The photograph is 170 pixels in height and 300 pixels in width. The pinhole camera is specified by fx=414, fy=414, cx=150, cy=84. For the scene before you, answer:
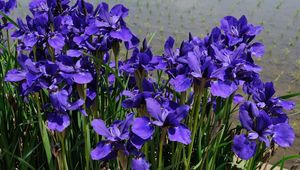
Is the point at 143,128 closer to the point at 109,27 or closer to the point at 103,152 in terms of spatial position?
the point at 103,152

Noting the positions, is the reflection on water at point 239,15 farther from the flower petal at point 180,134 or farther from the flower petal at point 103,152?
the flower petal at point 103,152

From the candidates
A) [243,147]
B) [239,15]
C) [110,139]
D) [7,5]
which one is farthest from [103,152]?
[239,15]

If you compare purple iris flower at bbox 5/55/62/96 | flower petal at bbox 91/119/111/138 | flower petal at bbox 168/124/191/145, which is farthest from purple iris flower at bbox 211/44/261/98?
purple iris flower at bbox 5/55/62/96

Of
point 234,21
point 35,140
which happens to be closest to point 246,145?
point 234,21

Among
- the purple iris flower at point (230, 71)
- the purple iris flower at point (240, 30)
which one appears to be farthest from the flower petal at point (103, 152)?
the purple iris flower at point (240, 30)

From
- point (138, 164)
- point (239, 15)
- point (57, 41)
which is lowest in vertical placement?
point (239, 15)

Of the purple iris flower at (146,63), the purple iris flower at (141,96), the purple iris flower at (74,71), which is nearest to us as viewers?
the purple iris flower at (141,96)

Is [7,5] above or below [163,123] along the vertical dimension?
above
